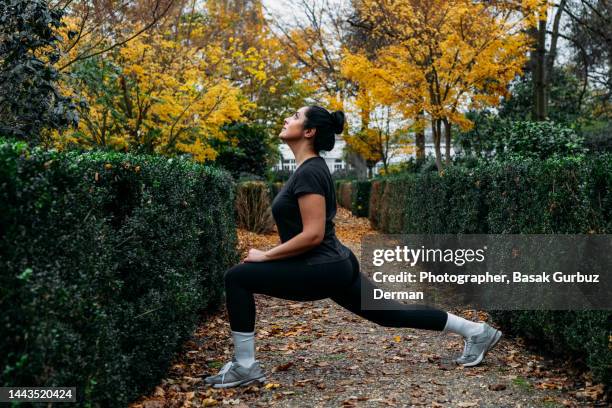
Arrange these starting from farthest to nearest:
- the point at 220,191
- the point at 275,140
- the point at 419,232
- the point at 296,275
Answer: the point at 275,140 < the point at 419,232 < the point at 220,191 < the point at 296,275

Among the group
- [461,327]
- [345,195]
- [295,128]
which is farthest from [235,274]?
[345,195]

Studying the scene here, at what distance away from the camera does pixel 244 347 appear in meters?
4.14

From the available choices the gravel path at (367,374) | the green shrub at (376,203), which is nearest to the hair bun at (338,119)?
the gravel path at (367,374)

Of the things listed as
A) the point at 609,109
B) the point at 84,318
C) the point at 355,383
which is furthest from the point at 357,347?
the point at 609,109

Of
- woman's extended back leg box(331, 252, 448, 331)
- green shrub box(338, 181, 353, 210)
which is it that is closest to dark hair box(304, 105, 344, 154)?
woman's extended back leg box(331, 252, 448, 331)

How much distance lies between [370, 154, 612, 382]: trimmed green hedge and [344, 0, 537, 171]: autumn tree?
535 cm

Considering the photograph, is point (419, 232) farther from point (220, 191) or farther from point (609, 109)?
point (609, 109)

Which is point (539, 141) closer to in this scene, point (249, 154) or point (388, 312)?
point (388, 312)

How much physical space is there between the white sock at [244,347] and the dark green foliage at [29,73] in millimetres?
2864

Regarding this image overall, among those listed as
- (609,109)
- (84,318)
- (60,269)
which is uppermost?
(609,109)

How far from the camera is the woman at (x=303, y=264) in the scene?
13.0 feet

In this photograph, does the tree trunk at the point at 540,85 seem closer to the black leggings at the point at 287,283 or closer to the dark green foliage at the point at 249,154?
the dark green foliage at the point at 249,154

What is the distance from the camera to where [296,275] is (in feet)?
13.0

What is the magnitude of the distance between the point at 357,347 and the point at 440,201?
336 centimetres
